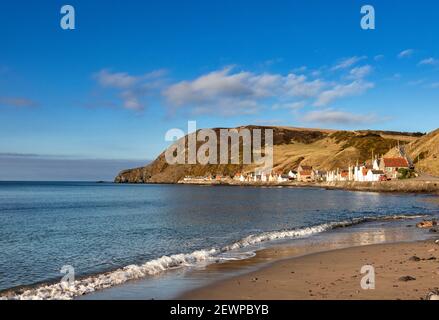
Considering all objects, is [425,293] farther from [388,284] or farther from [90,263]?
[90,263]

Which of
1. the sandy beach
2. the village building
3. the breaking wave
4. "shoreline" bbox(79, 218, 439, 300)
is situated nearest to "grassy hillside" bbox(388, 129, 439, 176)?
the village building

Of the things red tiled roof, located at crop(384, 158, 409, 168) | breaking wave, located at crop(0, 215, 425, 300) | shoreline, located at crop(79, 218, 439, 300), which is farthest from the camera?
red tiled roof, located at crop(384, 158, 409, 168)

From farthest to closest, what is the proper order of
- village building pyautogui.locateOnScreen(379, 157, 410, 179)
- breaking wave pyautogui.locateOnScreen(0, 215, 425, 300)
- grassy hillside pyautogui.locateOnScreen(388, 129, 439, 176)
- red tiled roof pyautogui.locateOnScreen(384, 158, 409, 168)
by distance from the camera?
1. red tiled roof pyautogui.locateOnScreen(384, 158, 409, 168)
2. village building pyautogui.locateOnScreen(379, 157, 410, 179)
3. grassy hillside pyautogui.locateOnScreen(388, 129, 439, 176)
4. breaking wave pyautogui.locateOnScreen(0, 215, 425, 300)

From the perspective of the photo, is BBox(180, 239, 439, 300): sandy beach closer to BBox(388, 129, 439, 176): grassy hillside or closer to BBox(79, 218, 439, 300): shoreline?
BBox(79, 218, 439, 300): shoreline

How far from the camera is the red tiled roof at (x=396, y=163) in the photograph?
161750mm

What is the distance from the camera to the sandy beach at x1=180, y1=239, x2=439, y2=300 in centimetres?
1435

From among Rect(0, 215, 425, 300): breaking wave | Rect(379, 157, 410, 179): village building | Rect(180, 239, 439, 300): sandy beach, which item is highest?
Rect(379, 157, 410, 179): village building

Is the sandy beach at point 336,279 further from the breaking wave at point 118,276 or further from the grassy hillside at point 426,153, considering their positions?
the grassy hillside at point 426,153

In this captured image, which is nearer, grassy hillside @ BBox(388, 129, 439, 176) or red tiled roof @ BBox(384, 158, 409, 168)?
grassy hillside @ BBox(388, 129, 439, 176)

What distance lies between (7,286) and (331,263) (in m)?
14.4

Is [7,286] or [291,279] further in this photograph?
[7,286]

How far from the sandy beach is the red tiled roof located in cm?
14784
